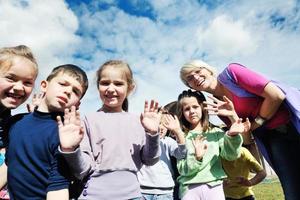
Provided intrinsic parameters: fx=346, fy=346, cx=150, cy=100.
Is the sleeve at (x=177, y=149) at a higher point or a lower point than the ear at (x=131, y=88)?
lower

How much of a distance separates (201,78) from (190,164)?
1.11m

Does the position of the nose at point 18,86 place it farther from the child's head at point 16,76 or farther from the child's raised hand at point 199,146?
the child's raised hand at point 199,146

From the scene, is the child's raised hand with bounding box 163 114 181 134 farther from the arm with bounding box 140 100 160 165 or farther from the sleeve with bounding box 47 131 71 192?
the sleeve with bounding box 47 131 71 192

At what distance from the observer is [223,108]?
4.07 metres

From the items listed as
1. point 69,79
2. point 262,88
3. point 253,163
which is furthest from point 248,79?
point 253,163

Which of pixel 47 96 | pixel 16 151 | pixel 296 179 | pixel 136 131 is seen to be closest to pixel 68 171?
pixel 16 151

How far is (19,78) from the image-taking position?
296 cm

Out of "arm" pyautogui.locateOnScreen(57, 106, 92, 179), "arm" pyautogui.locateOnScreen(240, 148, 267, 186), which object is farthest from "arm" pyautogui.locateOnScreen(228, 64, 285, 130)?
"arm" pyautogui.locateOnScreen(57, 106, 92, 179)

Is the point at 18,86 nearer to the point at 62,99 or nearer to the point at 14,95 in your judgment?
the point at 14,95

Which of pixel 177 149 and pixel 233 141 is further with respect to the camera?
pixel 177 149

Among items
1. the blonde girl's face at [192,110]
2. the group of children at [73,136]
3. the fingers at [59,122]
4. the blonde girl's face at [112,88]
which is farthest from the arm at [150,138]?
the blonde girl's face at [192,110]

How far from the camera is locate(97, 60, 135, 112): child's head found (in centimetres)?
332

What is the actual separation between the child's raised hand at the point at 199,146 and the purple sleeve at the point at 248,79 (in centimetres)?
117

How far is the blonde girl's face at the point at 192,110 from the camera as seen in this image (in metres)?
4.99
